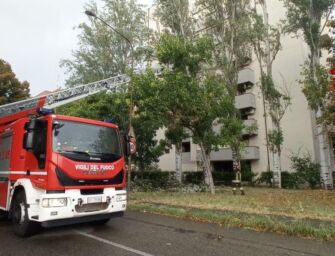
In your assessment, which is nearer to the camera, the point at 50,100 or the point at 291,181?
the point at 50,100

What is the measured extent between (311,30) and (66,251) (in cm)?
2199

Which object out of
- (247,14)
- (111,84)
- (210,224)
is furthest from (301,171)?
(210,224)

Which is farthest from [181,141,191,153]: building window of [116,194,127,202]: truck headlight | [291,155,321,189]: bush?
[116,194,127,202]: truck headlight

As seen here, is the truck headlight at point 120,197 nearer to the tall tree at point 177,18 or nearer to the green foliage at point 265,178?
the tall tree at point 177,18

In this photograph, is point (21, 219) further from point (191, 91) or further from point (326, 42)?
point (326, 42)

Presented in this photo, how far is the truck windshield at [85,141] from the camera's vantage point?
25.3ft

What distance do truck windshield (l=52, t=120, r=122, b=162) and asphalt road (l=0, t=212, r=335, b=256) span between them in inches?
72.6

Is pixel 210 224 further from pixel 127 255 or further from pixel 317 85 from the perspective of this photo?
pixel 317 85

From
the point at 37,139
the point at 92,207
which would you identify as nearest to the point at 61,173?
the point at 37,139

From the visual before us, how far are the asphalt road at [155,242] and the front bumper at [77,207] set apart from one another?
536mm

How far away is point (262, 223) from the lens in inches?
335

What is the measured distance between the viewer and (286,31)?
2412 centimetres

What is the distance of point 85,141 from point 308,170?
821 inches

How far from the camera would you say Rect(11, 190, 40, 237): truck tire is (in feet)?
25.0
